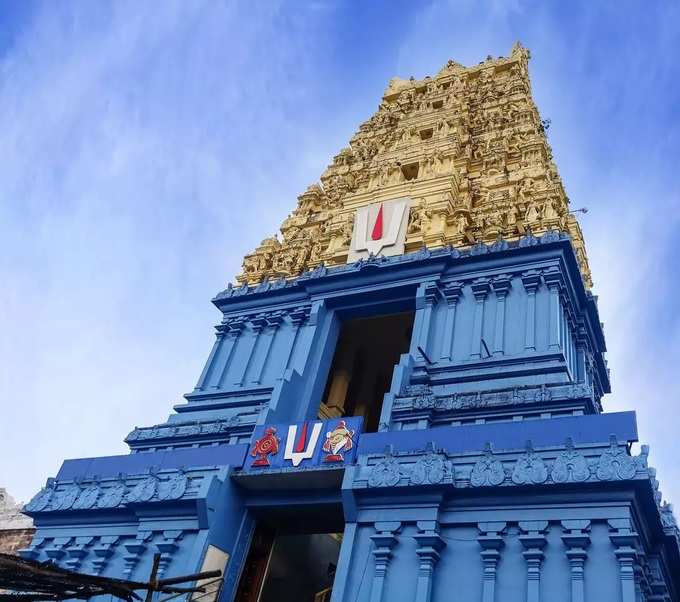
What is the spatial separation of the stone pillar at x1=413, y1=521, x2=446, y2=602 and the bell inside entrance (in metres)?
4.00

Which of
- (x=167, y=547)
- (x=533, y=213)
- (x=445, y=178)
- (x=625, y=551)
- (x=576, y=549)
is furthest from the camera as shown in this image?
(x=445, y=178)

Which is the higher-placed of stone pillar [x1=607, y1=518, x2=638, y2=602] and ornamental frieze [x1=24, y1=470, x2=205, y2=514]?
ornamental frieze [x1=24, y1=470, x2=205, y2=514]

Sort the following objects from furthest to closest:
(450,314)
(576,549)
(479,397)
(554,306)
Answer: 1. (450,314)
2. (554,306)
3. (479,397)
4. (576,549)

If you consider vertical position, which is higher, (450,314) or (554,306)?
(450,314)

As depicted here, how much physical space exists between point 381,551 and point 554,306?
21.9 ft

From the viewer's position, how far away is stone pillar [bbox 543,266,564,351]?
1373 cm

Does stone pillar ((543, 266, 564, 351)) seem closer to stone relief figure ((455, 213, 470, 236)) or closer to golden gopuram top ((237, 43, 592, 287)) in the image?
golden gopuram top ((237, 43, 592, 287))

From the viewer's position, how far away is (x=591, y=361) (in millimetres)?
17906

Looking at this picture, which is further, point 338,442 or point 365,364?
point 365,364

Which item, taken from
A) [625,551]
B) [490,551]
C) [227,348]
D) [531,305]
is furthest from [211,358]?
[625,551]

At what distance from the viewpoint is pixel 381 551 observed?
34.8ft

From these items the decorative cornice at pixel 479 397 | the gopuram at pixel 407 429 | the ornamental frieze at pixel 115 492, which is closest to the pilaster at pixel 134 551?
the gopuram at pixel 407 429

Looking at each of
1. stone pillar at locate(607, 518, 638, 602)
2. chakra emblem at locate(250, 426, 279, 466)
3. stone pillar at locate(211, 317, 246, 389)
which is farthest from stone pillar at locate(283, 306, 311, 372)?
stone pillar at locate(607, 518, 638, 602)

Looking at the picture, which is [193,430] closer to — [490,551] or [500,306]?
[500,306]
